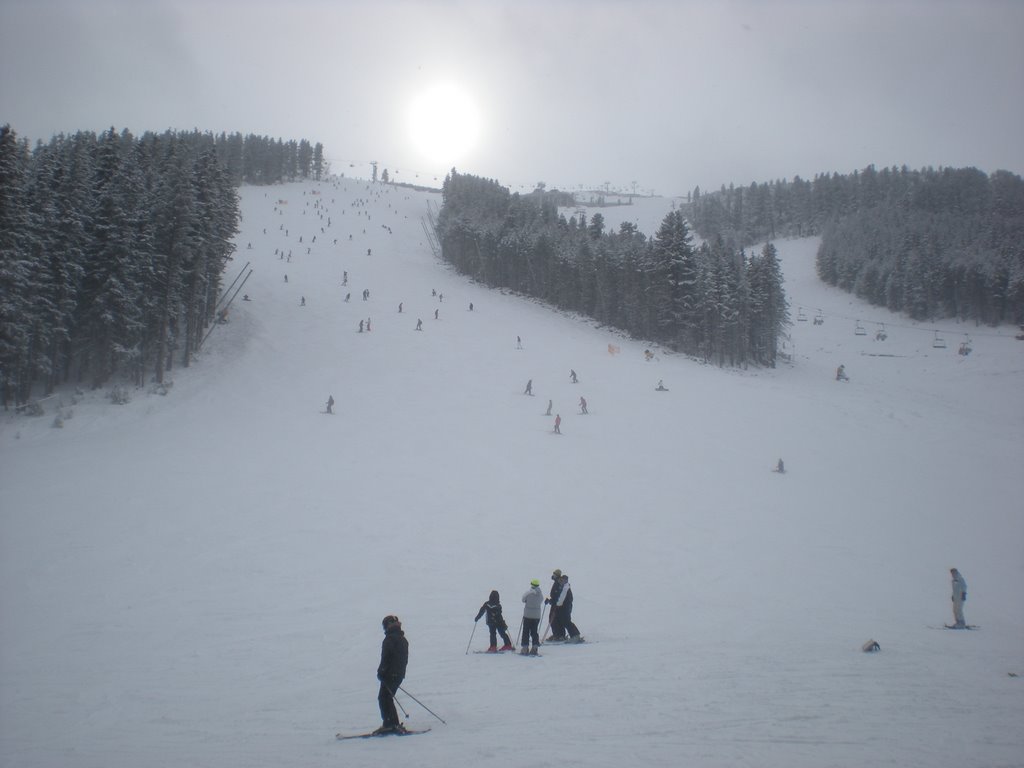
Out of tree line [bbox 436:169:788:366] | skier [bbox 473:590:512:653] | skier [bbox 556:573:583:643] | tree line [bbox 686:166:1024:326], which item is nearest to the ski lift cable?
tree line [bbox 686:166:1024:326]

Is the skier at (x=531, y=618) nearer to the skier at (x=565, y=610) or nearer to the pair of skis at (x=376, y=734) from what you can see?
the skier at (x=565, y=610)

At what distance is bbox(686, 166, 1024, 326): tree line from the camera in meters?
83.4

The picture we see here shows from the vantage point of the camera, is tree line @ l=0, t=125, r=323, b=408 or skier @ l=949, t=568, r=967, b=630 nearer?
skier @ l=949, t=568, r=967, b=630

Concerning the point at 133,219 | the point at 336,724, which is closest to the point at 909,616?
the point at 336,724

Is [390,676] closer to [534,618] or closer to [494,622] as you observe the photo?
[494,622]

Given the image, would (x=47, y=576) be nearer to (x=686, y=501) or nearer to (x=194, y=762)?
(x=194, y=762)

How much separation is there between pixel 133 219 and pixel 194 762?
33.9 meters

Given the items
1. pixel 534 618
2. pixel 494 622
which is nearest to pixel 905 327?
pixel 534 618

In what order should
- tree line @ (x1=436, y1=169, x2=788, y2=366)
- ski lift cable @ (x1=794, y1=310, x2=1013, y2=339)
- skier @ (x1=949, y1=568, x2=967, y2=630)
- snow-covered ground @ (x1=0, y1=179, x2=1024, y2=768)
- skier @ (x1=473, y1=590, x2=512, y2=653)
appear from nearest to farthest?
snow-covered ground @ (x1=0, y1=179, x2=1024, y2=768), skier @ (x1=473, y1=590, x2=512, y2=653), skier @ (x1=949, y1=568, x2=967, y2=630), tree line @ (x1=436, y1=169, x2=788, y2=366), ski lift cable @ (x1=794, y1=310, x2=1013, y2=339)

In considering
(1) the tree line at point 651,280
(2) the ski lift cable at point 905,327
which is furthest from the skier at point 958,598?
(2) the ski lift cable at point 905,327

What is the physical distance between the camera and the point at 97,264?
104 feet

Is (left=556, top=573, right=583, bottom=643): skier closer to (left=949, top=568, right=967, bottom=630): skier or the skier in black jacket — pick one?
the skier in black jacket

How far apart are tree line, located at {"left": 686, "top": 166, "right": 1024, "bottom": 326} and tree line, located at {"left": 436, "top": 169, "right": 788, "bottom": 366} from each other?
34.5m

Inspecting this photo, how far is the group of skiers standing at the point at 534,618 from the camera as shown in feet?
35.3
